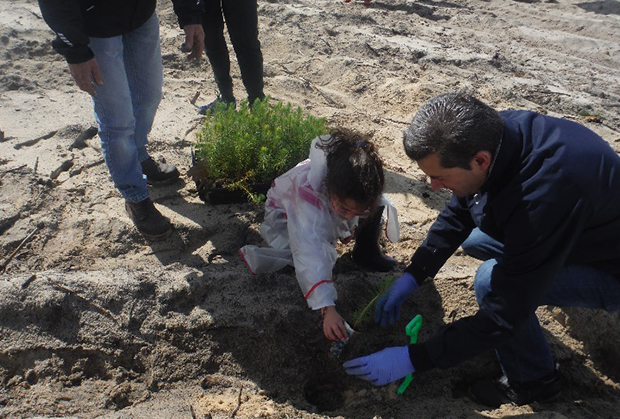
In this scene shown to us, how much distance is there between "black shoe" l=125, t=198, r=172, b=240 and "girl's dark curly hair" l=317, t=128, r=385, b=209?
1.12m

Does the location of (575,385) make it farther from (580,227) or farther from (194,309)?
(194,309)

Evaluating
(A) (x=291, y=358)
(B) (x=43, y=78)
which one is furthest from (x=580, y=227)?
(B) (x=43, y=78)

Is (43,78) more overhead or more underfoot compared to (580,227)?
more underfoot

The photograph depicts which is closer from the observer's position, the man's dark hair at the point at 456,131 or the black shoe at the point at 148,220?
the man's dark hair at the point at 456,131

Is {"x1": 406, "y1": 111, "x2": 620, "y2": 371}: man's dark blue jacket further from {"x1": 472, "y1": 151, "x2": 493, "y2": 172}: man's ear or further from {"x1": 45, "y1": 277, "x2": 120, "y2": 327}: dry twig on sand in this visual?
{"x1": 45, "y1": 277, "x2": 120, "y2": 327}: dry twig on sand

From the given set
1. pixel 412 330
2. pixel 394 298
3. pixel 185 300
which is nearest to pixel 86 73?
pixel 185 300

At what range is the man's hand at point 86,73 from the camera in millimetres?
2184

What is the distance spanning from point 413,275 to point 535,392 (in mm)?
717

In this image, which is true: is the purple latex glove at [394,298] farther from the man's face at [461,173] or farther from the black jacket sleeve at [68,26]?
the black jacket sleeve at [68,26]

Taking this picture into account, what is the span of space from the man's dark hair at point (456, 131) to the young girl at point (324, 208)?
34 centimetres

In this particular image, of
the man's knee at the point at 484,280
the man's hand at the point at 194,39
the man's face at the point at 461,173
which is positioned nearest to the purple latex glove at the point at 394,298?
the man's knee at the point at 484,280

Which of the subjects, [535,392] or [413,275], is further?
[413,275]

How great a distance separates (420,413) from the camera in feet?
7.09

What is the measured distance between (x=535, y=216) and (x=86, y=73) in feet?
6.38
